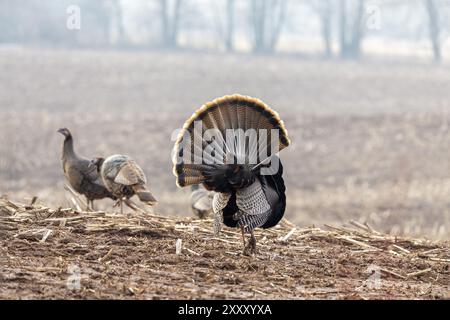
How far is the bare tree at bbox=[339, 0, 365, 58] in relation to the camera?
164 ft

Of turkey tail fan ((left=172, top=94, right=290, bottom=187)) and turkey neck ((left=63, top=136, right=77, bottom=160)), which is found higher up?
turkey tail fan ((left=172, top=94, right=290, bottom=187))

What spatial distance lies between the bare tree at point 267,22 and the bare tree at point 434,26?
934 centimetres

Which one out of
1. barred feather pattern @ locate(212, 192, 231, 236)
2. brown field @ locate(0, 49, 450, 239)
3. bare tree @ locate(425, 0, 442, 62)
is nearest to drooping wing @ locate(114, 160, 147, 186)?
barred feather pattern @ locate(212, 192, 231, 236)

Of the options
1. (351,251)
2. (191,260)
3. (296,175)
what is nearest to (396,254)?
(351,251)

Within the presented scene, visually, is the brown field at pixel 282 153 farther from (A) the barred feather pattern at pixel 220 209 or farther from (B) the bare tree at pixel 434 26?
(B) the bare tree at pixel 434 26

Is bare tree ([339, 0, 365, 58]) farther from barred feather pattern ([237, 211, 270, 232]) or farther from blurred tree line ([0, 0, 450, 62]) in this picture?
barred feather pattern ([237, 211, 270, 232])

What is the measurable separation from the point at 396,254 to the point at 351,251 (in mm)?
437

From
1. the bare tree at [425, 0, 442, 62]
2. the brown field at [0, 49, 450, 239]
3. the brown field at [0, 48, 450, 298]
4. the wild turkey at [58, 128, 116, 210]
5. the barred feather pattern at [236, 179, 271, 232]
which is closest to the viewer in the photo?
the barred feather pattern at [236, 179, 271, 232]

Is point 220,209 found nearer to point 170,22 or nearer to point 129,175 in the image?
point 129,175

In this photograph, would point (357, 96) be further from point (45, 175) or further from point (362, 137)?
point (45, 175)

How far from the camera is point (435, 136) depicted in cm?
2642

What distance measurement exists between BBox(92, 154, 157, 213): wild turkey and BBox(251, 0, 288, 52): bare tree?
39794mm

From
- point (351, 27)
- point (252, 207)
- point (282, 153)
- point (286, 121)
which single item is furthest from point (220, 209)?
point (351, 27)
